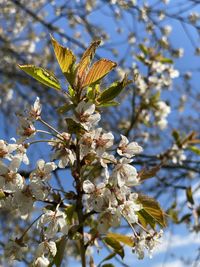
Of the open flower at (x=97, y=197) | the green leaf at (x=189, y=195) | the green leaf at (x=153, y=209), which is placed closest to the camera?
the open flower at (x=97, y=197)

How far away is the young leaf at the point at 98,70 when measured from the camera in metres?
1.08

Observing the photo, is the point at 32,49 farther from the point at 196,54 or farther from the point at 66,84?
the point at 66,84

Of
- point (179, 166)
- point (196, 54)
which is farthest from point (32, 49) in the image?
point (179, 166)

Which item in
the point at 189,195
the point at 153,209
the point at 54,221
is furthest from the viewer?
the point at 189,195

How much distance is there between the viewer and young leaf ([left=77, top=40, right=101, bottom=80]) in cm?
108

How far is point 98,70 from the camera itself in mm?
1101

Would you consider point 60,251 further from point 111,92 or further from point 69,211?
point 111,92

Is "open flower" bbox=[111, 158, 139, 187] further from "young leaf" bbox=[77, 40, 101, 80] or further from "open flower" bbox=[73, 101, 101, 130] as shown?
"young leaf" bbox=[77, 40, 101, 80]

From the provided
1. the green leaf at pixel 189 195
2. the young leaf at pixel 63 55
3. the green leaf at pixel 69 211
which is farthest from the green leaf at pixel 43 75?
the green leaf at pixel 189 195

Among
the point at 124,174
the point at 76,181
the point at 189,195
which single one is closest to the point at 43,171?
the point at 76,181

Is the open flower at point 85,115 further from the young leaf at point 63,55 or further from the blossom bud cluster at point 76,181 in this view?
the young leaf at point 63,55

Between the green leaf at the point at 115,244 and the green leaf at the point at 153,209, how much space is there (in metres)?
0.15

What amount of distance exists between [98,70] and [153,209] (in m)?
0.38

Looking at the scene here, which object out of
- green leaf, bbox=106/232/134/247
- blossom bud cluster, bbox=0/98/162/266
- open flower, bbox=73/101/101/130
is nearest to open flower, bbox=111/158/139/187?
blossom bud cluster, bbox=0/98/162/266
